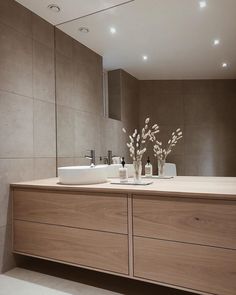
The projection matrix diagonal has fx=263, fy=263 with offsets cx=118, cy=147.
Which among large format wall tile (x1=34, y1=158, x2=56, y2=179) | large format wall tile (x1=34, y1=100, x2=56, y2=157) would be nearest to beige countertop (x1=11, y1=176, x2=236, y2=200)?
large format wall tile (x1=34, y1=158, x2=56, y2=179)

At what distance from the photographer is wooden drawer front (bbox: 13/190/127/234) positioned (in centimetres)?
165

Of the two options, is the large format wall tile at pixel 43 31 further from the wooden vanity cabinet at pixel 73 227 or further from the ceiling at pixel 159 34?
the wooden vanity cabinet at pixel 73 227

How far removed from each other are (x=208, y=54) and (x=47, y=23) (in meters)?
1.51

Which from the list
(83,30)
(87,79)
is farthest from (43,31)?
(87,79)

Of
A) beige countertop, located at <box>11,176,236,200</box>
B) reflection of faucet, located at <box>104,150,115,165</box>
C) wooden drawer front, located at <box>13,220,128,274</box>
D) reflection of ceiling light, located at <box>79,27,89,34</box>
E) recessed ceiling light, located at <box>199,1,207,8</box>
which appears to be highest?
reflection of ceiling light, located at <box>79,27,89,34</box>

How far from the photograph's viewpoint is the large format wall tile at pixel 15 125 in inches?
79.2

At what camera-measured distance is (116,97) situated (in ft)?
7.71

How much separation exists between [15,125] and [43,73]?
608mm

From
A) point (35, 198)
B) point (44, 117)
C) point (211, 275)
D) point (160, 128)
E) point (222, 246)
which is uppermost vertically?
point (44, 117)

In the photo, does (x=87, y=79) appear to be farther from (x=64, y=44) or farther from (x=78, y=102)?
(x=64, y=44)

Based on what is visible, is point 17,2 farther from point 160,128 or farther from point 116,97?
point 160,128

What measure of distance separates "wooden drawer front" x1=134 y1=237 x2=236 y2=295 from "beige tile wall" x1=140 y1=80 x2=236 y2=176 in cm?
62

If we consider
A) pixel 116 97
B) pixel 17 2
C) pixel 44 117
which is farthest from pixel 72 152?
pixel 17 2

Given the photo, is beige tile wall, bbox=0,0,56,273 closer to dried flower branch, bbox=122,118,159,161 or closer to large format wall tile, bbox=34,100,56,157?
large format wall tile, bbox=34,100,56,157
